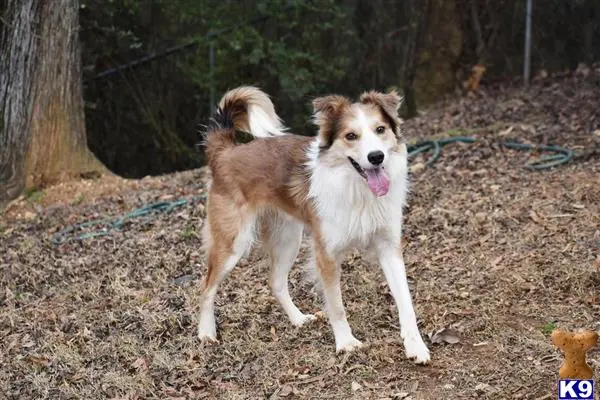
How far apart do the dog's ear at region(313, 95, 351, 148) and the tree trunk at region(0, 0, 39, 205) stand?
5.91m

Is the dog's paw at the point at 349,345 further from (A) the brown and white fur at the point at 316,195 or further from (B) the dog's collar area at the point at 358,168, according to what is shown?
(B) the dog's collar area at the point at 358,168

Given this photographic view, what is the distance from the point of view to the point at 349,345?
4875 millimetres

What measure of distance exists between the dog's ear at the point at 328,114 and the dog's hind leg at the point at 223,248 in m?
0.85

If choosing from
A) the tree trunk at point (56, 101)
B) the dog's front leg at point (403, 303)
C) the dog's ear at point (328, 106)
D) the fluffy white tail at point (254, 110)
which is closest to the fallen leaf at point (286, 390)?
the dog's front leg at point (403, 303)

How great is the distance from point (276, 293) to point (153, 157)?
372 inches

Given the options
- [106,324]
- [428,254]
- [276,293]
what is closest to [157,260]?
[106,324]

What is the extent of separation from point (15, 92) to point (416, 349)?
269 inches

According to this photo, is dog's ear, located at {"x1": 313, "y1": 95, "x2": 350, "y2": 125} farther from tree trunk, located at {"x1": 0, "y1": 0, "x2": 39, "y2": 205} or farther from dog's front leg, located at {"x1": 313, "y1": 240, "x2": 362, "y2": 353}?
tree trunk, located at {"x1": 0, "y1": 0, "x2": 39, "y2": 205}

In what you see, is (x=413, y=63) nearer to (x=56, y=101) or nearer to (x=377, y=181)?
(x=56, y=101)

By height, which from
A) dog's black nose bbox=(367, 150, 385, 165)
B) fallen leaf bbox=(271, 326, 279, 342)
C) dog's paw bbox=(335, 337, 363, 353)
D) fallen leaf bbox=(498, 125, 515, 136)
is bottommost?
fallen leaf bbox=(271, 326, 279, 342)

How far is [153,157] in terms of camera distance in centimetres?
1469

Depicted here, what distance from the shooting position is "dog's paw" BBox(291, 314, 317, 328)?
5492 millimetres

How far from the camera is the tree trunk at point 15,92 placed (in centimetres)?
977

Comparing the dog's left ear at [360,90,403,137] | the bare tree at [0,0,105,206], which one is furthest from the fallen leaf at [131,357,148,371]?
the bare tree at [0,0,105,206]
